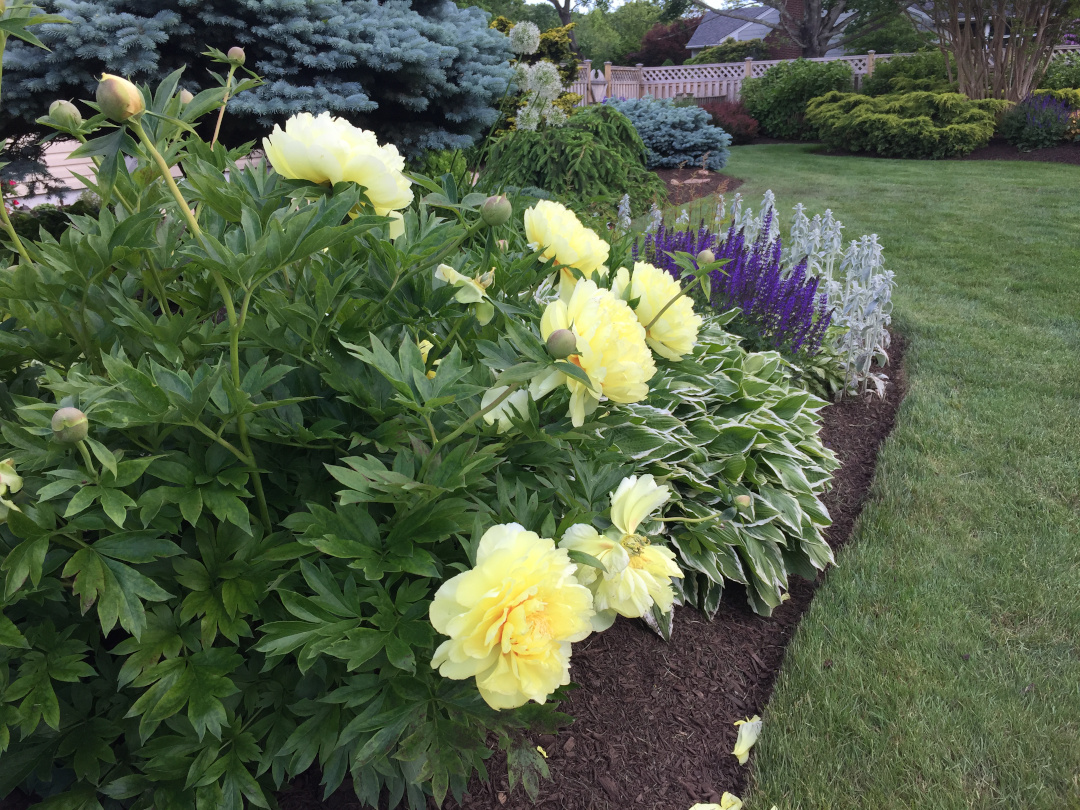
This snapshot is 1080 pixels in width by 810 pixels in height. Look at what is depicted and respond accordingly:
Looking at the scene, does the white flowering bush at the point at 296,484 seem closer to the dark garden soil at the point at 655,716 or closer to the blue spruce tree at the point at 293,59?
the dark garden soil at the point at 655,716

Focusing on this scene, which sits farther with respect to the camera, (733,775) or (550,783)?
(733,775)

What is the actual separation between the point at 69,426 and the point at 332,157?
21.4 inches

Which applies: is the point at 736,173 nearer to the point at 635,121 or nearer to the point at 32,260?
the point at 635,121

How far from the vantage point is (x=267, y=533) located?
3.86 feet

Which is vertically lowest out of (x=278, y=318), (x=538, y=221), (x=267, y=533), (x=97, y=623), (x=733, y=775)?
(x=733, y=775)

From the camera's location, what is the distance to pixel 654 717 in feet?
6.10

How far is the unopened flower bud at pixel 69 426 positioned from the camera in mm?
776

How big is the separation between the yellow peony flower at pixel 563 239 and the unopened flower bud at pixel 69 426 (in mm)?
707

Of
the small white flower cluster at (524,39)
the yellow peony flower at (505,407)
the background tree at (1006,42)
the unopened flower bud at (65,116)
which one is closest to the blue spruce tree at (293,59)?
the small white flower cluster at (524,39)

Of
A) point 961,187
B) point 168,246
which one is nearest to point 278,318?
point 168,246

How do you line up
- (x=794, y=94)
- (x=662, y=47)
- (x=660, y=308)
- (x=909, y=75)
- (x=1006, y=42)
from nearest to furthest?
(x=660, y=308) → (x=1006, y=42) → (x=909, y=75) → (x=794, y=94) → (x=662, y=47)

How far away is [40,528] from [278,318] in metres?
0.42

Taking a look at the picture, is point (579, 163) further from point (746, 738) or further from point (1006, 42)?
point (1006, 42)

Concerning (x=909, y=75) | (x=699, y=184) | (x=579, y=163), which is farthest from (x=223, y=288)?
(x=909, y=75)
